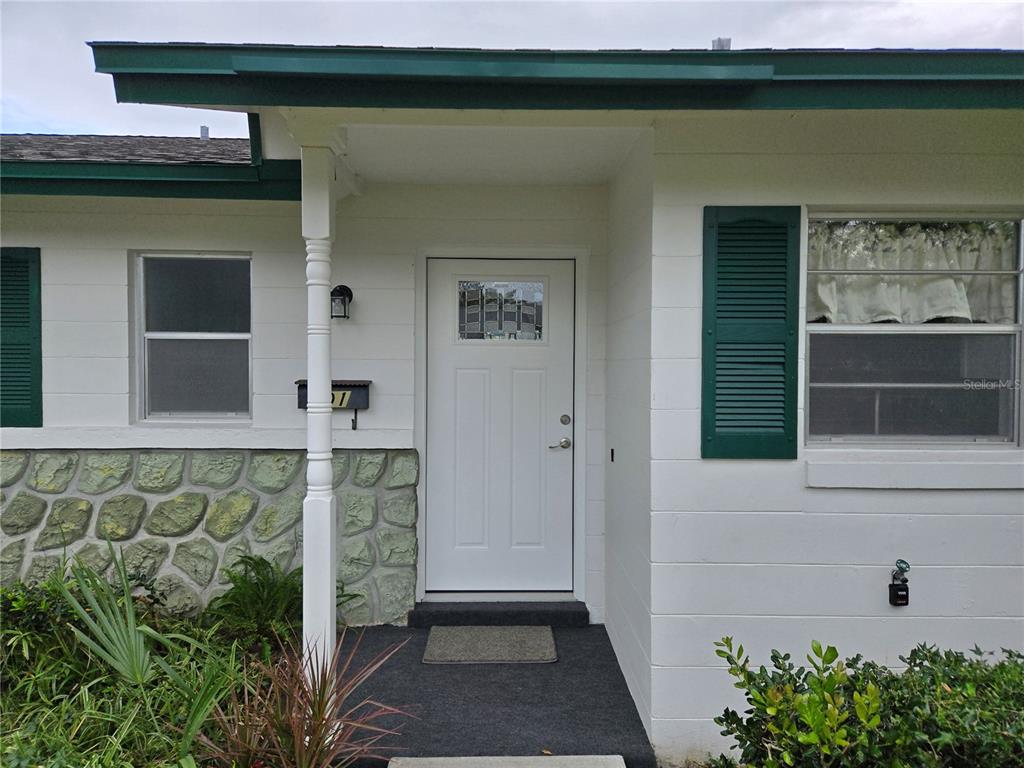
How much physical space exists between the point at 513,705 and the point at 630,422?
1.42 metres

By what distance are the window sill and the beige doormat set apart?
5.50ft

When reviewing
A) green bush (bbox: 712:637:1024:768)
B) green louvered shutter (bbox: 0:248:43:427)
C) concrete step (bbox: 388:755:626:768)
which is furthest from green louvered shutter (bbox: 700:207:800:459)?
green louvered shutter (bbox: 0:248:43:427)

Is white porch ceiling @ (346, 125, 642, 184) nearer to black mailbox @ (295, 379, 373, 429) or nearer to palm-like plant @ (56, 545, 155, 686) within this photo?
black mailbox @ (295, 379, 373, 429)

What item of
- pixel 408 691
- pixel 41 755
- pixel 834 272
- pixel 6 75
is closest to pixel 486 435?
pixel 408 691

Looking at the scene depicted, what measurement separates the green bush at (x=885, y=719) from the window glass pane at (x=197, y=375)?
312cm

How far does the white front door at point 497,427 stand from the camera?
3814mm

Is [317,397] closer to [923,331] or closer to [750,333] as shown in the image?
[750,333]

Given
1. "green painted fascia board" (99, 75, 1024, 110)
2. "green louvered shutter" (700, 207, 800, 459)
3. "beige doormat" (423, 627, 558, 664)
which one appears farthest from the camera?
"beige doormat" (423, 627, 558, 664)

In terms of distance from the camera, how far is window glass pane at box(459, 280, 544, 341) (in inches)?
151

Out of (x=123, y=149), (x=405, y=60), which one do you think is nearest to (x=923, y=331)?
(x=405, y=60)

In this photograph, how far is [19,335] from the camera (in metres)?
3.61

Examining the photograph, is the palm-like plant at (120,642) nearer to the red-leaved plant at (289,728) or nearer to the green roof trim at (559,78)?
the red-leaved plant at (289,728)

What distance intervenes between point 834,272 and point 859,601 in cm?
142

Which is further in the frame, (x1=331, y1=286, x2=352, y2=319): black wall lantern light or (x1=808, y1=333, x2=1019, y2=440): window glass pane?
(x1=331, y1=286, x2=352, y2=319): black wall lantern light
